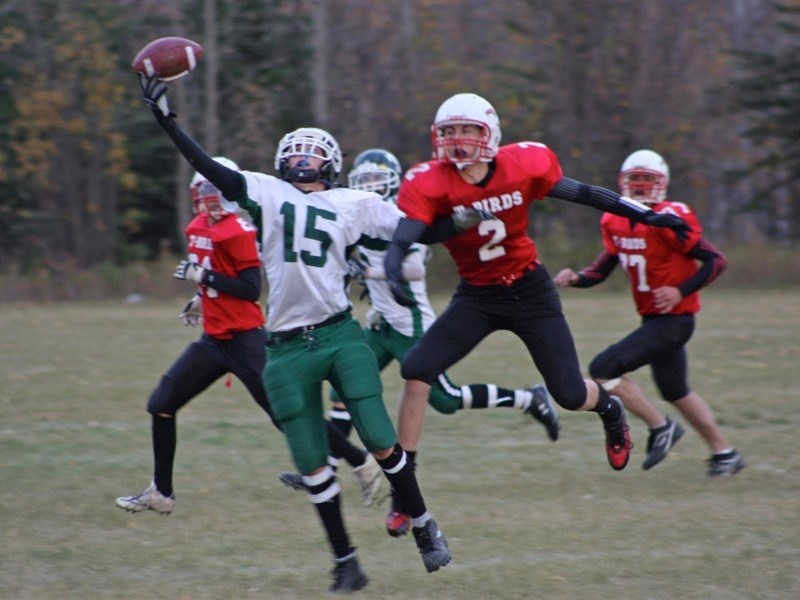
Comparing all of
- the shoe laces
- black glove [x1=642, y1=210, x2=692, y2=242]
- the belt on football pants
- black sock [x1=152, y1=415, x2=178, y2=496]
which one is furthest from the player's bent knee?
black sock [x1=152, y1=415, x2=178, y2=496]

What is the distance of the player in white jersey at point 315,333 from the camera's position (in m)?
4.64

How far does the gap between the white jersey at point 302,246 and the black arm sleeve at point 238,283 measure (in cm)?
96

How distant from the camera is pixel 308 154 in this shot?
15.6 ft

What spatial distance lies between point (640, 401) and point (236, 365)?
2.39m

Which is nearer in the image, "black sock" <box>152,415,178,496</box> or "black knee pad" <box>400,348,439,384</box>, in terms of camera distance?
"black knee pad" <box>400,348,439,384</box>

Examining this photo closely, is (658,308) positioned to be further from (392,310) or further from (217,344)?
(217,344)

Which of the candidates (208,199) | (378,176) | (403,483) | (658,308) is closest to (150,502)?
(208,199)

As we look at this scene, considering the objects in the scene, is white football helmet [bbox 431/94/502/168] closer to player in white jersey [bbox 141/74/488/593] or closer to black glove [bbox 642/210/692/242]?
player in white jersey [bbox 141/74/488/593]

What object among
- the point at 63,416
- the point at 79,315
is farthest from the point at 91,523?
the point at 79,315

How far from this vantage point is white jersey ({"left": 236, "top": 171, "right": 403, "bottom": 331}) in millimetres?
4641

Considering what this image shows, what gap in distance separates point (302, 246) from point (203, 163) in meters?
0.51

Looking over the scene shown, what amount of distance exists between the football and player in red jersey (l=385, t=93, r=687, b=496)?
1.08 meters

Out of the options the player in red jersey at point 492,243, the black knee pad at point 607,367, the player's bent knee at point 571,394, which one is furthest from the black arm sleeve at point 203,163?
the black knee pad at point 607,367

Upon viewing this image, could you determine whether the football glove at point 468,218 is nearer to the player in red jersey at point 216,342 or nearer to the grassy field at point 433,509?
the player in red jersey at point 216,342
